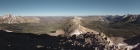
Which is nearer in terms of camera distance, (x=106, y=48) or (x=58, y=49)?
(x=106, y=48)

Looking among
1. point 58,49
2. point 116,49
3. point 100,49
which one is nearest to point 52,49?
point 58,49

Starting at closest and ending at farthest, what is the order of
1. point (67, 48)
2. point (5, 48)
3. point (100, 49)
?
1. point (100, 49)
2. point (67, 48)
3. point (5, 48)

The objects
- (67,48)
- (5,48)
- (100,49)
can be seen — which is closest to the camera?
(100,49)

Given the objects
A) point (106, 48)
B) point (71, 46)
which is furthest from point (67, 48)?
point (106, 48)

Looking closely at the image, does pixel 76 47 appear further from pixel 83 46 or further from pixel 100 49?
pixel 100 49

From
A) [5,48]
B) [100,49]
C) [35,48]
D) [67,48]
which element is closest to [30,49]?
[35,48]

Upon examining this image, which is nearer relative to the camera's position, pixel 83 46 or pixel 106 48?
pixel 106 48

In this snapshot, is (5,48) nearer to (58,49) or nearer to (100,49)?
(58,49)
